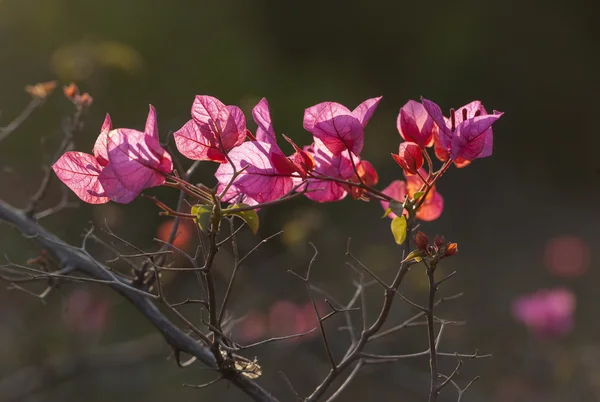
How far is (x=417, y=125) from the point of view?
0.46 meters

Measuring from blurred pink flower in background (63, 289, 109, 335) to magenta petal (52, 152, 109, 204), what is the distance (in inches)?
55.2

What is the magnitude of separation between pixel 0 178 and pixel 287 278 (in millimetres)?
953

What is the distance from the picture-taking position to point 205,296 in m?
0.46

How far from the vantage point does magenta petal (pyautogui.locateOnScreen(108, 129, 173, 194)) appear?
376 millimetres

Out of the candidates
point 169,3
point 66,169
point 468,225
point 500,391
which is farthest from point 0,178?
point 468,225

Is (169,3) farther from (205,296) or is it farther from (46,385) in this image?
(205,296)

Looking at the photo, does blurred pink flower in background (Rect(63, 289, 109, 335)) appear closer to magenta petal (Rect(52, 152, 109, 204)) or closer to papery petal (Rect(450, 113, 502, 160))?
magenta petal (Rect(52, 152, 109, 204))

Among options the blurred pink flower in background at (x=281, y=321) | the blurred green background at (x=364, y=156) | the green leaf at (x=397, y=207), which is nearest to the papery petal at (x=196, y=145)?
the green leaf at (x=397, y=207)

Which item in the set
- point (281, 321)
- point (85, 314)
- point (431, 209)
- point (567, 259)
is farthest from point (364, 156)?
point (431, 209)

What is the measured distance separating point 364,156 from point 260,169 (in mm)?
2536

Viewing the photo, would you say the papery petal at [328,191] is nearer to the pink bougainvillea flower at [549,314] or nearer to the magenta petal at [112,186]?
the magenta petal at [112,186]

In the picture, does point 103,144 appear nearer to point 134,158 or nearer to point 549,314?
point 134,158

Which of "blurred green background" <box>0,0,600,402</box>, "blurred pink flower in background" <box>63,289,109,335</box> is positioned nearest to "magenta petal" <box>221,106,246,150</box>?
"blurred green background" <box>0,0,600,402</box>

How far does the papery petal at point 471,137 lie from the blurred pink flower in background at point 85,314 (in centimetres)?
150
